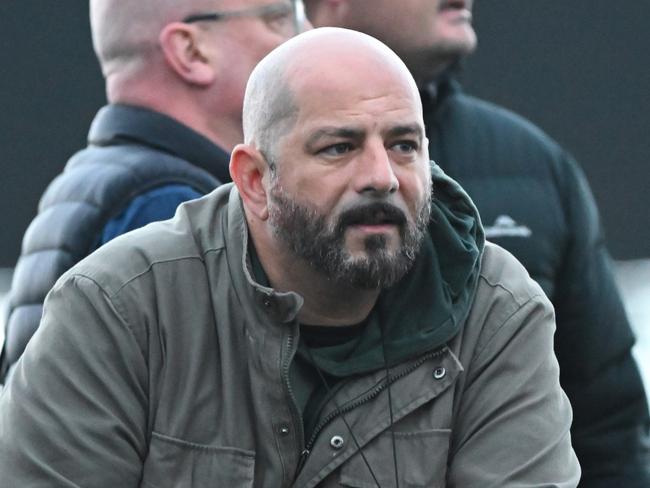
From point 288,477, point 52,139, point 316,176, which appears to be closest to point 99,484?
point 288,477

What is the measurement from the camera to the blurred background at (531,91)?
881 cm

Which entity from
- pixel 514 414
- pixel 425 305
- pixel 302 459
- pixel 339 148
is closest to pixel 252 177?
pixel 339 148

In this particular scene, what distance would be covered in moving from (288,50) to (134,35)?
1.23 meters

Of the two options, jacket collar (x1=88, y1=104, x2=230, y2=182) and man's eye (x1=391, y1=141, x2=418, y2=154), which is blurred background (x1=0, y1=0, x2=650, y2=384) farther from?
man's eye (x1=391, y1=141, x2=418, y2=154)

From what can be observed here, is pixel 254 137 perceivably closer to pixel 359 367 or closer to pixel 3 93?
pixel 359 367

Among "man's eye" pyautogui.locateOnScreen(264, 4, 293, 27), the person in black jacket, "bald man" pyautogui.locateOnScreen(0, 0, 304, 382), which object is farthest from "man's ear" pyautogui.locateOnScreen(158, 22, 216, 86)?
the person in black jacket

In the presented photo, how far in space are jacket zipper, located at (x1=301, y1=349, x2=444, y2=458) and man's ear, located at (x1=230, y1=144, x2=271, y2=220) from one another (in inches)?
15.0

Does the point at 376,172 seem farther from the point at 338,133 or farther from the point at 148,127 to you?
the point at 148,127

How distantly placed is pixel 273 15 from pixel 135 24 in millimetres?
349

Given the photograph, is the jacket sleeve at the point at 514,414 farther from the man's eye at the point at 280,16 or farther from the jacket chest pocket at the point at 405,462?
the man's eye at the point at 280,16

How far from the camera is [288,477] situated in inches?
121

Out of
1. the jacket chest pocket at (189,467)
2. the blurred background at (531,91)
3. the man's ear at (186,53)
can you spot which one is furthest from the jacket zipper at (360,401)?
the blurred background at (531,91)

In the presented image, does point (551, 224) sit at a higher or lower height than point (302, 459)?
lower

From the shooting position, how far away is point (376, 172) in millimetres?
2998
